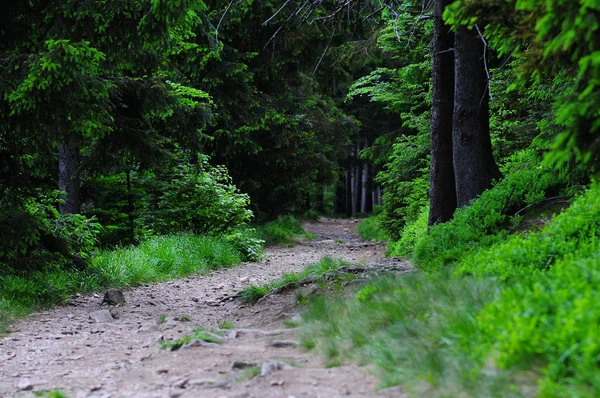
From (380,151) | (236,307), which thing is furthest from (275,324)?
(380,151)

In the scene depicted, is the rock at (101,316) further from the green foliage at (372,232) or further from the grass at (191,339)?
the green foliage at (372,232)

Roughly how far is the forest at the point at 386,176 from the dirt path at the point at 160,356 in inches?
12.1

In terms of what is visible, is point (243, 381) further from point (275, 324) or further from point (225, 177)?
point (225, 177)

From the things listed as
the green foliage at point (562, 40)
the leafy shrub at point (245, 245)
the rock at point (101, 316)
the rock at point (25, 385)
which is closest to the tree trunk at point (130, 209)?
the leafy shrub at point (245, 245)

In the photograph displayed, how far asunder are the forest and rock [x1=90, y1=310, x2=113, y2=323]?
34.9 inches

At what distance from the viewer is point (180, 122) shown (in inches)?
460

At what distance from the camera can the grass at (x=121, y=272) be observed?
720 centimetres

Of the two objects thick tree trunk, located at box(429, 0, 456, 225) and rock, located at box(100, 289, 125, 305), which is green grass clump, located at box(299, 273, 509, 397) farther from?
thick tree trunk, located at box(429, 0, 456, 225)

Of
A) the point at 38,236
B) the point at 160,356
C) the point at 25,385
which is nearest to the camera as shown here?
the point at 25,385

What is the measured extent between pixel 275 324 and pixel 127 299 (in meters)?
3.26

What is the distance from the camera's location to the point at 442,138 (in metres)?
9.26

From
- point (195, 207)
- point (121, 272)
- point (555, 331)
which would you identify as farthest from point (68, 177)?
point (555, 331)

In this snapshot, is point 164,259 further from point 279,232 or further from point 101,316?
point 279,232

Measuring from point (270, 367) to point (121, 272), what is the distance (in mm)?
6036
